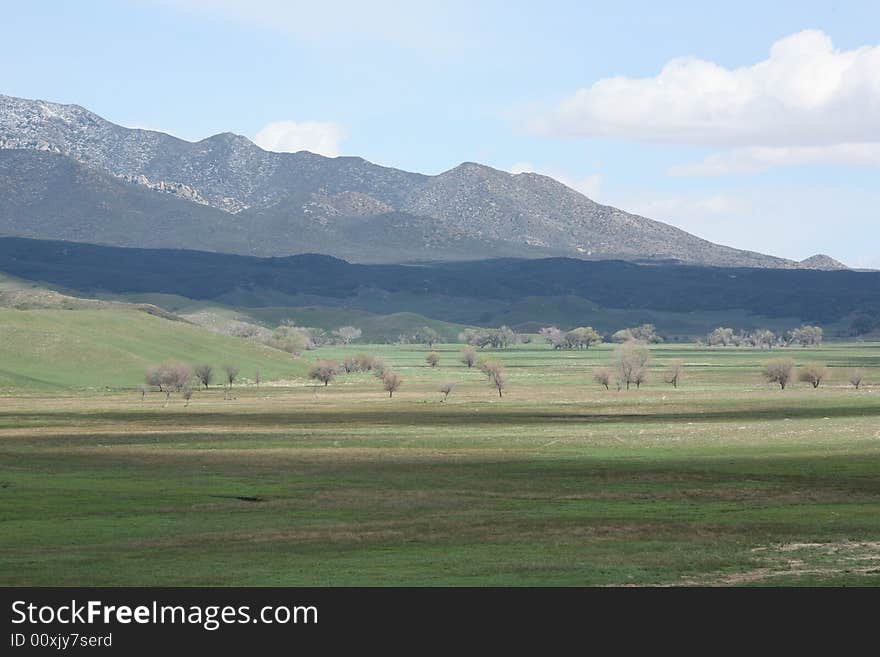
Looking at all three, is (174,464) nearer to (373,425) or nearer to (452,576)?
(373,425)

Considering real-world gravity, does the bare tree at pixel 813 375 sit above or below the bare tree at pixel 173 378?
above

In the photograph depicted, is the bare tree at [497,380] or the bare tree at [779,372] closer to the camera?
the bare tree at [497,380]

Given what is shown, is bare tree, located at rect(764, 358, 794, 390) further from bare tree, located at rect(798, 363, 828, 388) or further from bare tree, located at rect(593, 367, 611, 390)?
bare tree, located at rect(593, 367, 611, 390)

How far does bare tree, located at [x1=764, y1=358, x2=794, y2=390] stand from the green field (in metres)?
44.4

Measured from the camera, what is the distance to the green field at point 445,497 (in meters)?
42.1

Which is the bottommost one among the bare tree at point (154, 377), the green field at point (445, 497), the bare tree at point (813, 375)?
the bare tree at point (154, 377)

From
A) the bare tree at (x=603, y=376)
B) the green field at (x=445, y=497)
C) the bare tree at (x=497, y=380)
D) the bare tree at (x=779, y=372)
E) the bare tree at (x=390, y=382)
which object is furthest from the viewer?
the bare tree at (x=603, y=376)

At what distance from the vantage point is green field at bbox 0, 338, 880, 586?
138 feet

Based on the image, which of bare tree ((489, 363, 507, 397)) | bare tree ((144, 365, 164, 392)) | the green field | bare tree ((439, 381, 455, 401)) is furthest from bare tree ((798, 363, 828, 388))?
bare tree ((144, 365, 164, 392))

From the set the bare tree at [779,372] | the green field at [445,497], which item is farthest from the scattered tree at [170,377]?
the bare tree at [779,372]

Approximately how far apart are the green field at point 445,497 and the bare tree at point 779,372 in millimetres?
44402

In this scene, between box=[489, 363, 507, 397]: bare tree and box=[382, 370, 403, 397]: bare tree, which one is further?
box=[382, 370, 403, 397]: bare tree

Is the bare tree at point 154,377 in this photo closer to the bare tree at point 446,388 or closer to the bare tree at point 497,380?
the bare tree at point 446,388

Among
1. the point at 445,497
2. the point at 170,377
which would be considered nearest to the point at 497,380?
the point at 170,377
